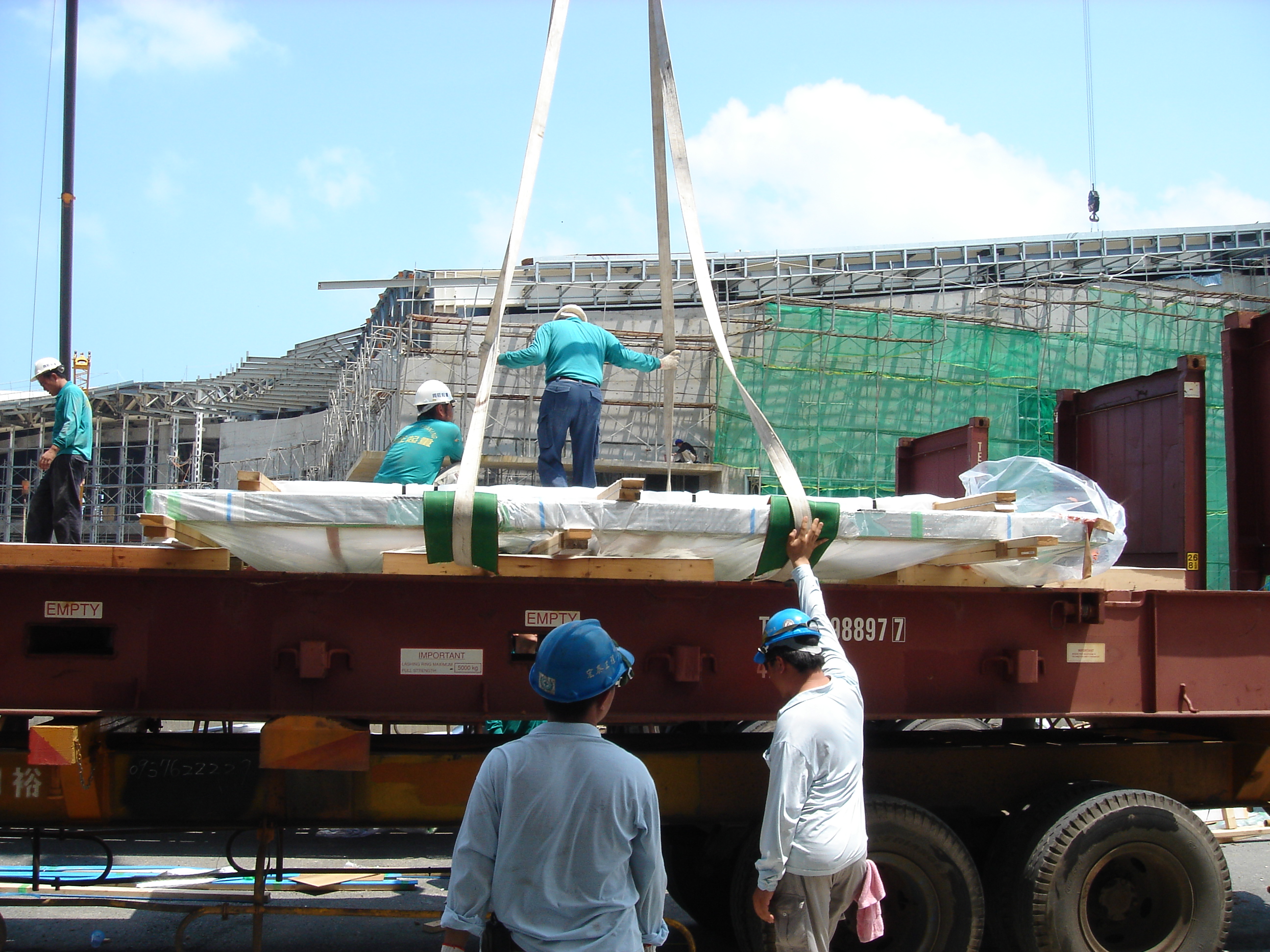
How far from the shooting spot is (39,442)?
34.8 meters

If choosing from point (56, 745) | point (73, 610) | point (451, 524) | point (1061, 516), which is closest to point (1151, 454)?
point (1061, 516)

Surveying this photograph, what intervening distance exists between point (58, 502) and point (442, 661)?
4130 mm

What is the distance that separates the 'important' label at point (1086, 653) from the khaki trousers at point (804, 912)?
180cm

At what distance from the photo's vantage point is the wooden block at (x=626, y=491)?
396cm

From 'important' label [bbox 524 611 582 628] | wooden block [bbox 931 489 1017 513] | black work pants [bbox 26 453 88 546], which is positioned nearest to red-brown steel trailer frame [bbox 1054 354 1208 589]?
wooden block [bbox 931 489 1017 513]

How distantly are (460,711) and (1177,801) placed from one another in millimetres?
3472

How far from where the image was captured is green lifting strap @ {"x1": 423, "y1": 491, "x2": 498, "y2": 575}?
3.89 m

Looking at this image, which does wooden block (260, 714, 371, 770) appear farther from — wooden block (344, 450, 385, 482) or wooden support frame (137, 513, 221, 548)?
wooden block (344, 450, 385, 482)

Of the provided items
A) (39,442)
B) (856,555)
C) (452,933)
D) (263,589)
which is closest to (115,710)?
(263,589)

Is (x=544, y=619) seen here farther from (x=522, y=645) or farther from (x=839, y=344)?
(x=839, y=344)

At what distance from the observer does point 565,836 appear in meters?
2.44

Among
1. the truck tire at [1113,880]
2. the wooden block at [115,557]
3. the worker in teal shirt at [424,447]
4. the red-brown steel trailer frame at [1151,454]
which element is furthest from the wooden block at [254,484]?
the red-brown steel trailer frame at [1151,454]

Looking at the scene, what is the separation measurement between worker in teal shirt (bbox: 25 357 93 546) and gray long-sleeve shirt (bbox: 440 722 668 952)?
553cm

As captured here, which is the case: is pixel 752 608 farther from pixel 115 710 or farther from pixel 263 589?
pixel 115 710
